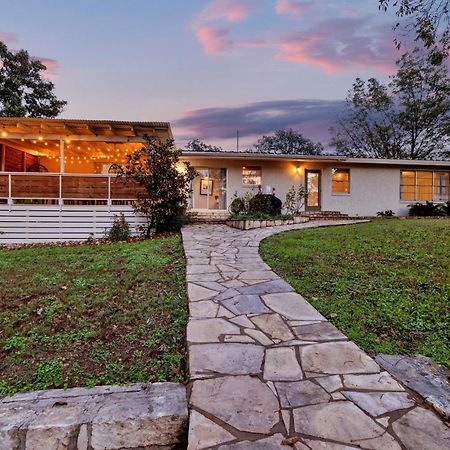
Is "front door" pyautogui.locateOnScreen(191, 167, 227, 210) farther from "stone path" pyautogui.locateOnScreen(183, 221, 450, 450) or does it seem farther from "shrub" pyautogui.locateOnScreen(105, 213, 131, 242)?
"stone path" pyautogui.locateOnScreen(183, 221, 450, 450)

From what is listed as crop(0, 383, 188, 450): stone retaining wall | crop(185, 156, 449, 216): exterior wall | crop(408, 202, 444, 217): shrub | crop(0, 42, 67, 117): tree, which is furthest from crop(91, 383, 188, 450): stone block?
crop(0, 42, 67, 117): tree

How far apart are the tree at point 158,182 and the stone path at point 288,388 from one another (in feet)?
19.9

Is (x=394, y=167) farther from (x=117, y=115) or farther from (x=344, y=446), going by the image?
(x=344, y=446)

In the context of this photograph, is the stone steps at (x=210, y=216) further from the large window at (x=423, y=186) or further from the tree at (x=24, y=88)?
the tree at (x=24, y=88)

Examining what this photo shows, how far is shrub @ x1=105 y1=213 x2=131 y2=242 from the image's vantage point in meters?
9.53

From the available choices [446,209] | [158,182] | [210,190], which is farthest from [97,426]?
[446,209]

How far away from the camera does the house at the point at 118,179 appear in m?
9.84

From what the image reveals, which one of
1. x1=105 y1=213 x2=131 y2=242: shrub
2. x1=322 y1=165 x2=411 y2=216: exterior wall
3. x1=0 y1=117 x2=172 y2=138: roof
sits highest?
x1=0 y1=117 x2=172 y2=138: roof

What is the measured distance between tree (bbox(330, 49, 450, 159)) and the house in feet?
31.8

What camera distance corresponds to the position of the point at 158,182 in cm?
945

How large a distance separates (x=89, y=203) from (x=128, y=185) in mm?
1332

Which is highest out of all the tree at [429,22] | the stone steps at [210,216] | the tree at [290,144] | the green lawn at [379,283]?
the tree at [290,144]

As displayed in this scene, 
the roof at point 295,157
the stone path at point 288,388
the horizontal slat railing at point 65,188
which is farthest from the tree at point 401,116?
the stone path at point 288,388

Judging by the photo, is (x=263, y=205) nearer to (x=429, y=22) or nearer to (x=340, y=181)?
(x=340, y=181)
